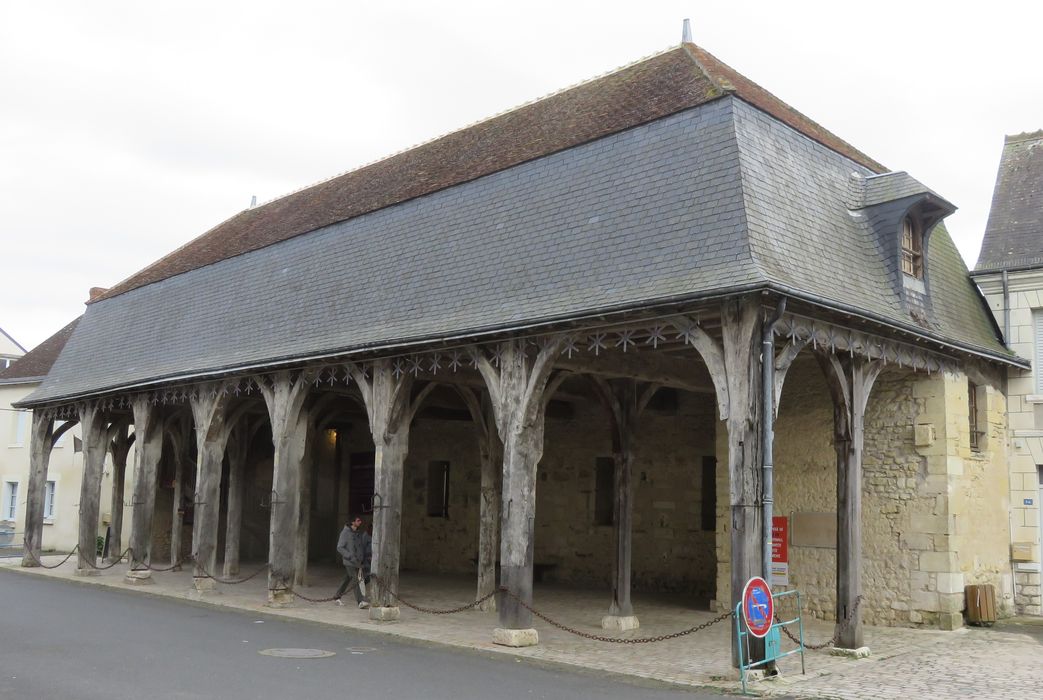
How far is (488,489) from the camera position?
14062mm

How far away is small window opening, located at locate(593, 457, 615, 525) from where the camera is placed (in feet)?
59.8

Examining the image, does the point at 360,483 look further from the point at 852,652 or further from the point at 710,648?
the point at 852,652

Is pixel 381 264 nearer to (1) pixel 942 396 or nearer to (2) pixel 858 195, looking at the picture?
(2) pixel 858 195

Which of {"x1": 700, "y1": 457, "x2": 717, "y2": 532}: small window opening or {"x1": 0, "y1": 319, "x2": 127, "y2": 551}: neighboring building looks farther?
{"x1": 0, "y1": 319, "x2": 127, "y2": 551}: neighboring building

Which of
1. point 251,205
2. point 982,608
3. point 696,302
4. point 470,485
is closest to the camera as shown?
point 696,302

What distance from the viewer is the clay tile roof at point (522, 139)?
12.2 meters

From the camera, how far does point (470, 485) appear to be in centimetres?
2062

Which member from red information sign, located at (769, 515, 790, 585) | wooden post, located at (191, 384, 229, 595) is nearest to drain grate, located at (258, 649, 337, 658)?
red information sign, located at (769, 515, 790, 585)

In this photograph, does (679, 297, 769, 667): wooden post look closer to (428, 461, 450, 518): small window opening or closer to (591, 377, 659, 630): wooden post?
(591, 377, 659, 630): wooden post

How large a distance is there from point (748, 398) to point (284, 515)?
25.8 ft

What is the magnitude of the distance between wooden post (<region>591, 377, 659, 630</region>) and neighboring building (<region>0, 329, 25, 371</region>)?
1488 inches

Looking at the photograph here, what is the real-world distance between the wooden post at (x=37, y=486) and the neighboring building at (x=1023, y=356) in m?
17.9

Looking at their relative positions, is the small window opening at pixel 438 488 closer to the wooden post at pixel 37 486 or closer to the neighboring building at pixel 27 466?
the wooden post at pixel 37 486

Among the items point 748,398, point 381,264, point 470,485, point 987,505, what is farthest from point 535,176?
point 470,485
